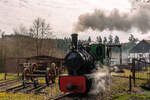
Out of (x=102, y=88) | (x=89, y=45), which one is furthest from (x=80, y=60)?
(x=102, y=88)

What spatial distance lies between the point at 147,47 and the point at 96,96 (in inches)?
1510

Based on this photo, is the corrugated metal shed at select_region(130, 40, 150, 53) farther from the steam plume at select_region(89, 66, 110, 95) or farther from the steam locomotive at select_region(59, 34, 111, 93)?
the steam locomotive at select_region(59, 34, 111, 93)

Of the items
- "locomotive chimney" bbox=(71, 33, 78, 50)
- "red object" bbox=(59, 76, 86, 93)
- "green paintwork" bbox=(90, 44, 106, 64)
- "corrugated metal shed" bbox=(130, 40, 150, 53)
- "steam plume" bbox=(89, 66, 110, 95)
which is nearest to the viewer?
"red object" bbox=(59, 76, 86, 93)

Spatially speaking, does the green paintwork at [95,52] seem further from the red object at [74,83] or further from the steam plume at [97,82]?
the red object at [74,83]

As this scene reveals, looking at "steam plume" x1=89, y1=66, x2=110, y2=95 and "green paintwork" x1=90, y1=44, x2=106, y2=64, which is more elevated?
"green paintwork" x1=90, y1=44, x2=106, y2=64

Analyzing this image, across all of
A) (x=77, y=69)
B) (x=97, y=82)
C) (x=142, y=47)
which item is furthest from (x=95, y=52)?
(x=142, y=47)

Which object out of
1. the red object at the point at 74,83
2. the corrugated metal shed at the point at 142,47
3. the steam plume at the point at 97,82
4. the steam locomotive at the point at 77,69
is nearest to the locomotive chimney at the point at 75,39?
the steam locomotive at the point at 77,69

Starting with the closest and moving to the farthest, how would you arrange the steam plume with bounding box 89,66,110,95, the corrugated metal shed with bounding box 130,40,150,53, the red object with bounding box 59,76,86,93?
the red object with bounding box 59,76,86,93 < the steam plume with bounding box 89,66,110,95 < the corrugated metal shed with bounding box 130,40,150,53

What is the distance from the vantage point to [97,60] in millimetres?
8695

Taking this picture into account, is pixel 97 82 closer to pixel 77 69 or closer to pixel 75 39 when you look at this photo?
pixel 77 69

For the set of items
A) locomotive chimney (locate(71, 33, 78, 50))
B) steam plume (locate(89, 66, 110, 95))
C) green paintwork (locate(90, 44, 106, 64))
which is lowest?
steam plume (locate(89, 66, 110, 95))

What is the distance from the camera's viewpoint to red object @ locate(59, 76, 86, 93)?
6.90 m

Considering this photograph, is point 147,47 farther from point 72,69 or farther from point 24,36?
point 72,69

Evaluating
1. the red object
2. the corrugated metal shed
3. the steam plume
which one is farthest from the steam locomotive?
the corrugated metal shed
